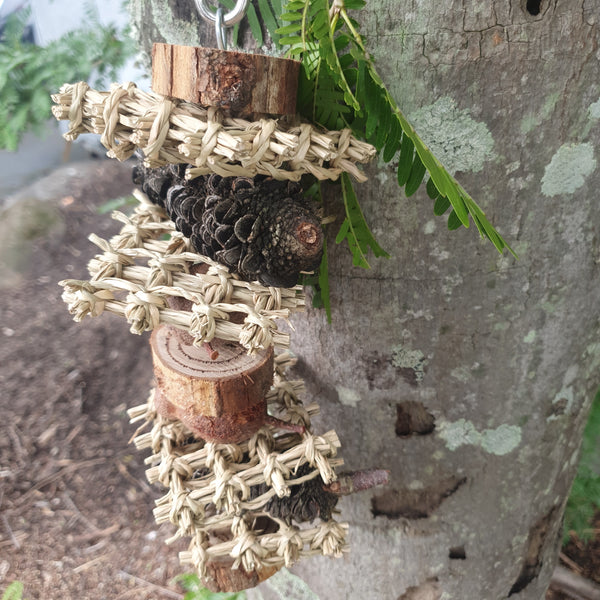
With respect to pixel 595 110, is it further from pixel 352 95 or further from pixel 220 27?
pixel 220 27

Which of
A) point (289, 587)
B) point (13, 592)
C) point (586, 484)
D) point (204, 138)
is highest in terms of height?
point (204, 138)

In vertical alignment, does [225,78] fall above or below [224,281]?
above

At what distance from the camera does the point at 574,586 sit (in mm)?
2195

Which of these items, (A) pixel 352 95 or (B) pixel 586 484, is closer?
(A) pixel 352 95

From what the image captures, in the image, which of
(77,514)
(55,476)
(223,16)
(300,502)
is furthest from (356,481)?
(55,476)

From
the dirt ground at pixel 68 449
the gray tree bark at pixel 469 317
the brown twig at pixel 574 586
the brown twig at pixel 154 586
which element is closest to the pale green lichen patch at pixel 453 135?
the gray tree bark at pixel 469 317

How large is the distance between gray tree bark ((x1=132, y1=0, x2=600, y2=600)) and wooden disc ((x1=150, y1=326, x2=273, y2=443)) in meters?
0.18

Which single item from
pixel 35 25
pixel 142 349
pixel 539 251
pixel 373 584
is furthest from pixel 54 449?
pixel 35 25

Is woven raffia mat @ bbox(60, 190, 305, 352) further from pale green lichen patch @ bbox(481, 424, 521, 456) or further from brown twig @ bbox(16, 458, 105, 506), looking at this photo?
A: brown twig @ bbox(16, 458, 105, 506)

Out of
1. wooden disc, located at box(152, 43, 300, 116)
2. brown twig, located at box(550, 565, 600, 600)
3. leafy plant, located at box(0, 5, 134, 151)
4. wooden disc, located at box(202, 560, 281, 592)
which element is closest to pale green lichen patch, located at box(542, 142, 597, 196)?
wooden disc, located at box(152, 43, 300, 116)

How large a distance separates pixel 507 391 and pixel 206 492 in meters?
0.59

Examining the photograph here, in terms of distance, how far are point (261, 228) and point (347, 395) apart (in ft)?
1.50

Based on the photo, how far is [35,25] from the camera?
4738 millimetres

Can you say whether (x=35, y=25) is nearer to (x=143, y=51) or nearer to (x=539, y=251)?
(x=143, y=51)
